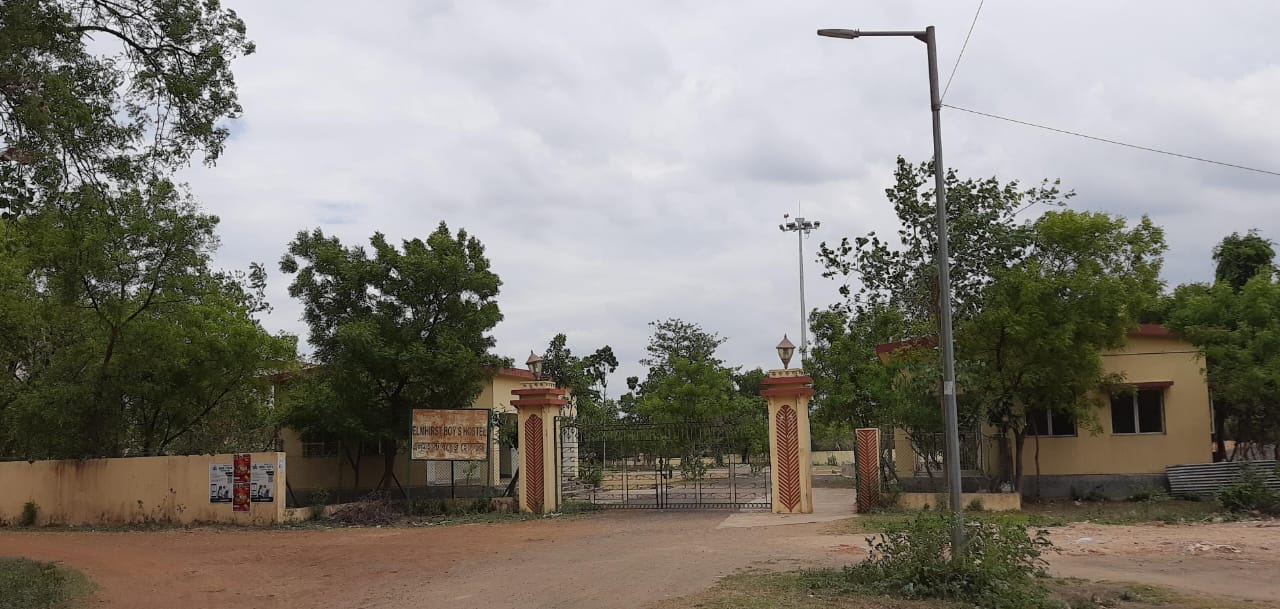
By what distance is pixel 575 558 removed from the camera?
14.5 meters

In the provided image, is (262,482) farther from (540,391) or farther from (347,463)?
(347,463)

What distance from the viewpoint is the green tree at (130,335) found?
71.9ft

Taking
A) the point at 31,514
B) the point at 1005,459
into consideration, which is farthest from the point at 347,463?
the point at 1005,459

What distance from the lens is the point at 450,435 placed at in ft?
75.4

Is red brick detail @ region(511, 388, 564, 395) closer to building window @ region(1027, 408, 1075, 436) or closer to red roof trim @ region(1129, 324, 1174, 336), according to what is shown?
building window @ region(1027, 408, 1075, 436)

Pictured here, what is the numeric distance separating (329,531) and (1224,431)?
22.0 meters

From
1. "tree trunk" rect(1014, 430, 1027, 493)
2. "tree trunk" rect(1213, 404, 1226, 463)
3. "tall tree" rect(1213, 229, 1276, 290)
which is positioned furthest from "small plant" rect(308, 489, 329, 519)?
"tall tree" rect(1213, 229, 1276, 290)

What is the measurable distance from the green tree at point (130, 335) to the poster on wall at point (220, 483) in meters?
2.92

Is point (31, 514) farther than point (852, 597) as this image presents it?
Yes

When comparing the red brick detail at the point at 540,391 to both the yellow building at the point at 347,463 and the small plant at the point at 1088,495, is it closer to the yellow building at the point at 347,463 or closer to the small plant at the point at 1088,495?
the yellow building at the point at 347,463

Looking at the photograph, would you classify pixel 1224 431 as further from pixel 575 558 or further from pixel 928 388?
pixel 575 558

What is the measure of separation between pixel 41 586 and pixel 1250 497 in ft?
68.0

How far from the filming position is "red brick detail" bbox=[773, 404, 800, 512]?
68.0ft

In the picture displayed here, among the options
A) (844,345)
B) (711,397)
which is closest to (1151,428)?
(844,345)
